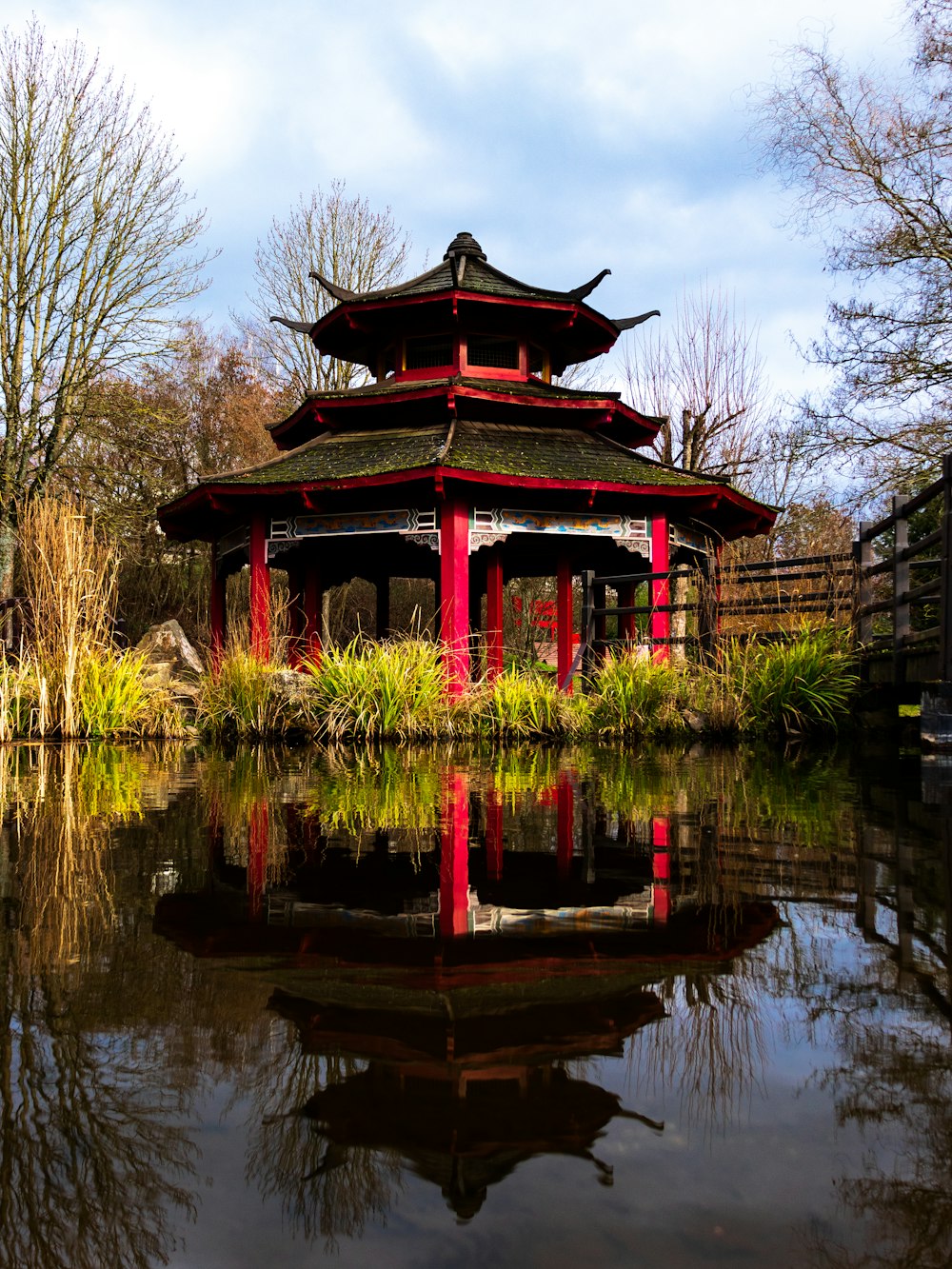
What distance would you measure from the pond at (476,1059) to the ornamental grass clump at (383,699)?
5795mm

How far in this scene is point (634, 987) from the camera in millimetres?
1636

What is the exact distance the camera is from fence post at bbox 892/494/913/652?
8.56m

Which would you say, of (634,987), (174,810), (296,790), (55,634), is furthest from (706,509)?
(634,987)

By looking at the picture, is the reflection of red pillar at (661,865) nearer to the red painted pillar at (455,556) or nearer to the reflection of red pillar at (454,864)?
the reflection of red pillar at (454,864)

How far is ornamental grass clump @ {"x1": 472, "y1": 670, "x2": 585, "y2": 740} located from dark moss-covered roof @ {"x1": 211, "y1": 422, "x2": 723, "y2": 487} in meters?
3.60

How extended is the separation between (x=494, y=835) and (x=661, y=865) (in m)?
0.77

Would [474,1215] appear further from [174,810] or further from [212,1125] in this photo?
[174,810]

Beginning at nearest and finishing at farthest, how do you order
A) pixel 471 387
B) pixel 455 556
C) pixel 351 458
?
pixel 455 556, pixel 351 458, pixel 471 387

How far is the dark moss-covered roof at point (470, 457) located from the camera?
486 inches

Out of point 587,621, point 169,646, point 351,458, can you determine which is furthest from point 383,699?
point 169,646

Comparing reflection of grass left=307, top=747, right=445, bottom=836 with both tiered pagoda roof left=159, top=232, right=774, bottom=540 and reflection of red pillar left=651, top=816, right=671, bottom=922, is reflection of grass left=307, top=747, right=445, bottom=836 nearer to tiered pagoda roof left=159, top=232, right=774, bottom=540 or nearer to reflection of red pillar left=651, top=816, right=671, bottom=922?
reflection of red pillar left=651, top=816, right=671, bottom=922

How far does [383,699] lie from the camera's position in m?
8.98

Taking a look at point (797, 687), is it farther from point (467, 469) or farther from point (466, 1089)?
point (466, 1089)

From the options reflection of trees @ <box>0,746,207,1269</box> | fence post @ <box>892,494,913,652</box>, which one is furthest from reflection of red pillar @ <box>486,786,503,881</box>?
fence post @ <box>892,494,913,652</box>
